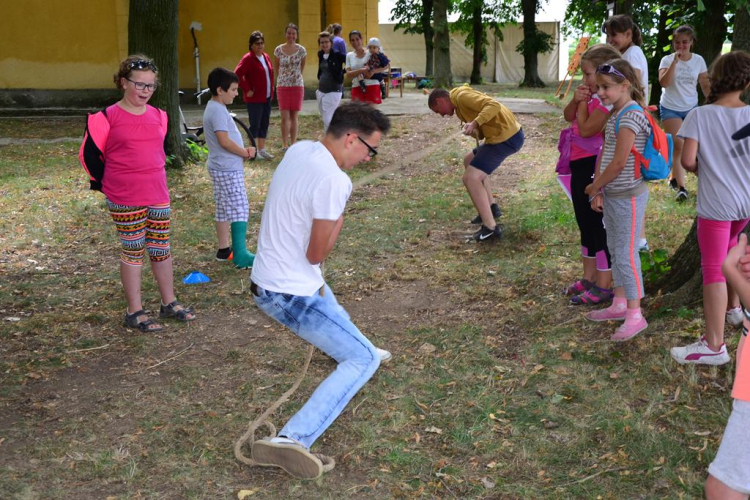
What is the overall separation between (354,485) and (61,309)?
3417 millimetres

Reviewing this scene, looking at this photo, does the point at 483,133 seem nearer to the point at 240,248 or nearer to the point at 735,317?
the point at 240,248

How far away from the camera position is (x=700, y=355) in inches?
168

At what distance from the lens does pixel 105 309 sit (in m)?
5.88

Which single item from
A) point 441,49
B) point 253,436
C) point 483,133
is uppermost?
point 441,49

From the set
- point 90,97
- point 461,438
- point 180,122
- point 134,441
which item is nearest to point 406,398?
point 461,438

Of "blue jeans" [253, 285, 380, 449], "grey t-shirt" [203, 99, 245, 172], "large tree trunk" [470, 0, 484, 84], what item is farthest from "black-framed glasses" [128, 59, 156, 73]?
"large tree trunk" [470, 0, 484, 84]

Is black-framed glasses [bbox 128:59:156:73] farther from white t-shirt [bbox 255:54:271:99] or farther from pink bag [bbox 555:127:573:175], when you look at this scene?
white t-shirt [bbox 255:54:271:99]

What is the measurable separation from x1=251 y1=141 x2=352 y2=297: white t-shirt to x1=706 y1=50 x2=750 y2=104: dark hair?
2276 mm

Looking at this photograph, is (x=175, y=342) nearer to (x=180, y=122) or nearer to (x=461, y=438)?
(x=461, y=438)

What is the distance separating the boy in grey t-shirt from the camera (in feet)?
20.9

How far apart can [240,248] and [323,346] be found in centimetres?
344

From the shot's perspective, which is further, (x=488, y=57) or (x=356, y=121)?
(x=488, y=57)

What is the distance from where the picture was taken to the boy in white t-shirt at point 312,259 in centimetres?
325

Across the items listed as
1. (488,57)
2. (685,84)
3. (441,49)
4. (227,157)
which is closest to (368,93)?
(685,84)
